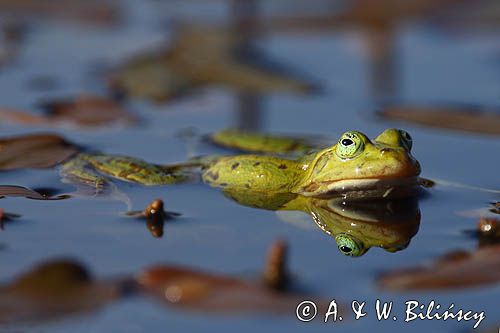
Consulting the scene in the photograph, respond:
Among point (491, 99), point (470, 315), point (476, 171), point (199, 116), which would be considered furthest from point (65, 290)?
point (491, 99)

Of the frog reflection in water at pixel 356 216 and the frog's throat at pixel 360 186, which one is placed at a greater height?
the frog's throat at pixel 360 186

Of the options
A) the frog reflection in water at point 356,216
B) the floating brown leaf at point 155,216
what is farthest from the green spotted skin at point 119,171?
the floating brown leaf at point 155,216

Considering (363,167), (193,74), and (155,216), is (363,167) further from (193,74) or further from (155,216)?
(193,74)

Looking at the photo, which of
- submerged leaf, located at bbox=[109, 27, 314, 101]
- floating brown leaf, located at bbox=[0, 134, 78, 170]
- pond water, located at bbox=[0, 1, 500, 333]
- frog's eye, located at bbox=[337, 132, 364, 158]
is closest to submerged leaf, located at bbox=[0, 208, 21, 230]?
pond water, located at bbox=[0, 1, 500, 333]

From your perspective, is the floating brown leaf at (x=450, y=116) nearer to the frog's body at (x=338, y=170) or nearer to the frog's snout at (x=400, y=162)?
the frog's body at (x=338, y=170)

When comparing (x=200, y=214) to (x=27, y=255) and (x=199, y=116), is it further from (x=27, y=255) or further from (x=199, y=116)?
(x=199, y=116)

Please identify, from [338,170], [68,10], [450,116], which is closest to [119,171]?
[338,170]

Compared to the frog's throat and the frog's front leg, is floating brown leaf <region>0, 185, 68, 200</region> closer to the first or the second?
the frog's front leg
